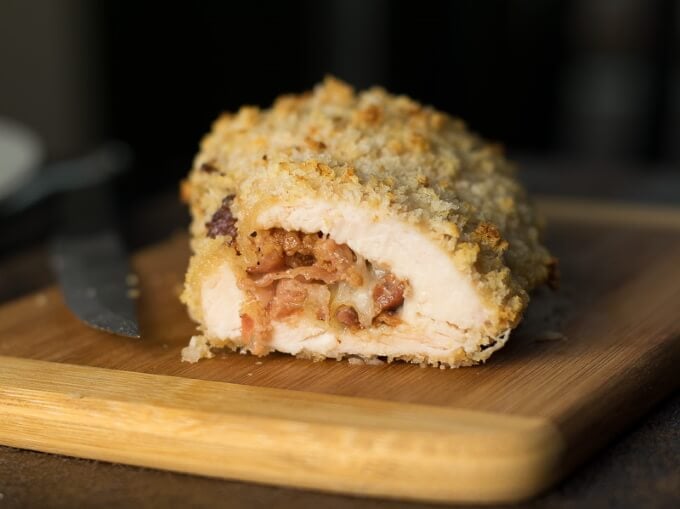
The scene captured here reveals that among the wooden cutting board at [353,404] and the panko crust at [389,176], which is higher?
the panko crust at [389,176]

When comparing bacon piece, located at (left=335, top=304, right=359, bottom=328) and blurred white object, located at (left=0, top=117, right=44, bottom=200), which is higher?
bacon piece, located at (left=335, top=304, right=359, bottom=328)

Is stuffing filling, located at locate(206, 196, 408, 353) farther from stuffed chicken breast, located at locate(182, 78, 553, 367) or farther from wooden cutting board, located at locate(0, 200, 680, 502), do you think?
wooden cutting board, located at locate(0, 200, 680, 502)

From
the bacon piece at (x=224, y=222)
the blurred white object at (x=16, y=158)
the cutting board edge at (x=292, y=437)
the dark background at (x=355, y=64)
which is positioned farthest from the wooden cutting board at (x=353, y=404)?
the dark background at (x=355, y=64)

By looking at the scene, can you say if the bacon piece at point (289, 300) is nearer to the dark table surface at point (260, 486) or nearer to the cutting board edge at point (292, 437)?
the cutting board edge at point (292, 437)

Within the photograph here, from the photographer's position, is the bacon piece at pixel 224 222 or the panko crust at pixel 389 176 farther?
the bacon piece at pixel 224 222

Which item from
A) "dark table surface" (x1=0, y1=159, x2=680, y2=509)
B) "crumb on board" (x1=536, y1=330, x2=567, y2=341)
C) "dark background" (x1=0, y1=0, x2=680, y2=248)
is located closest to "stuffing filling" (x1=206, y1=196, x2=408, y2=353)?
"crumb on board" (x1=536, y1=330, x2=567, y2=341)

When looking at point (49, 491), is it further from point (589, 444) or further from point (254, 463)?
point (589, 444)

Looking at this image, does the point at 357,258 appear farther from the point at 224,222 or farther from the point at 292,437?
the point at 292,437
